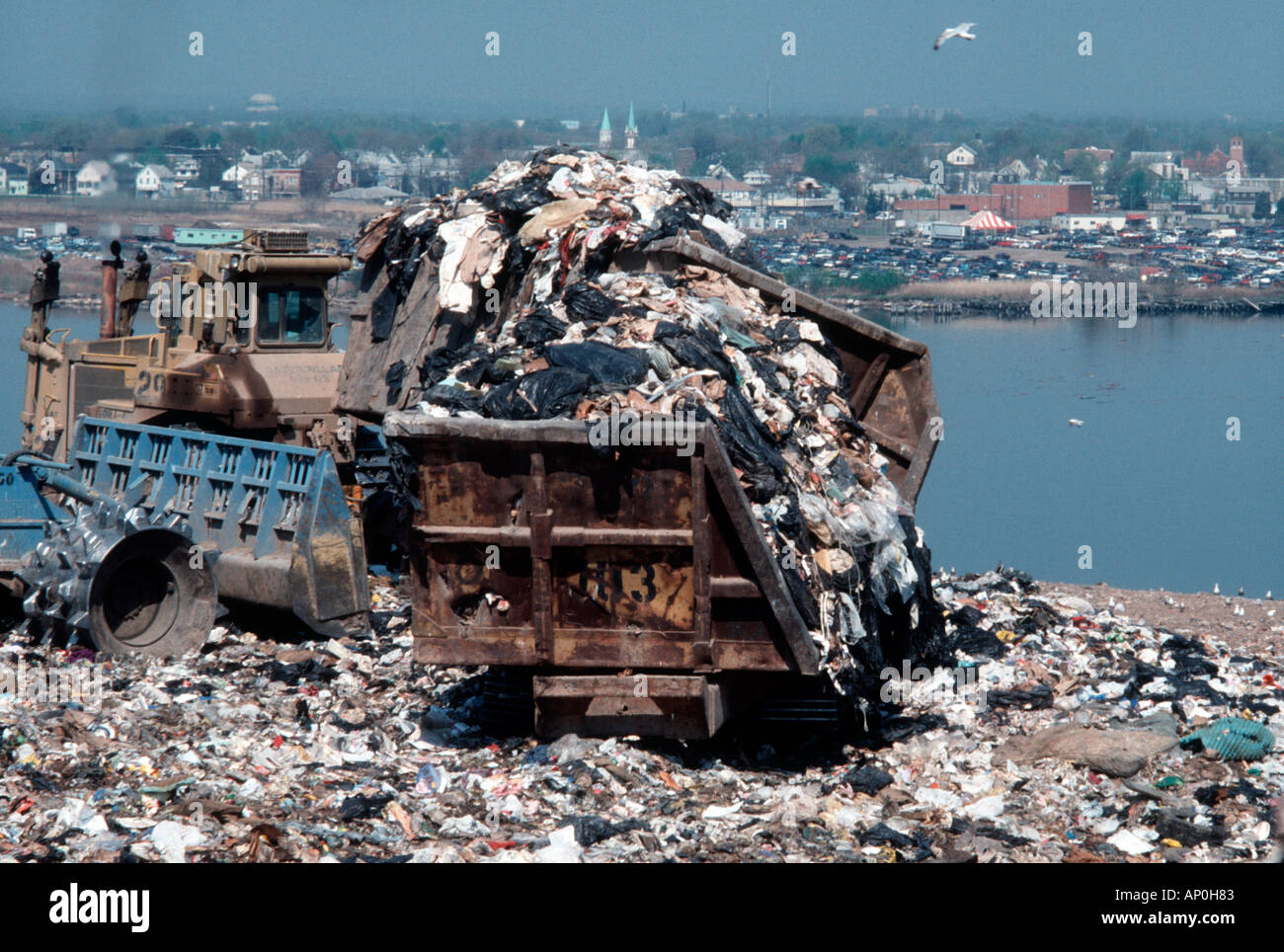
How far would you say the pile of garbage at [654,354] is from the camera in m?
6.60

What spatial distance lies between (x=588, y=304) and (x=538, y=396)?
1.15 m

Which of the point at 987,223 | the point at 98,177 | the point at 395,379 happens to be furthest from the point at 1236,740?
the point at 987,223

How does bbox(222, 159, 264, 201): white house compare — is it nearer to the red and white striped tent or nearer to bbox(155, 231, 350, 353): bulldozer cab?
bbox(155, 231, 350, 353): bulldozer cab

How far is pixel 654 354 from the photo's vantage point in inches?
271

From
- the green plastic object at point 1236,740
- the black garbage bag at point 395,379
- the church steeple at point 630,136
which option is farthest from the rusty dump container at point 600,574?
the church steeple at point 630,136

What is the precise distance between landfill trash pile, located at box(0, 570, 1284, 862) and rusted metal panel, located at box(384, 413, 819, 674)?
57 cm

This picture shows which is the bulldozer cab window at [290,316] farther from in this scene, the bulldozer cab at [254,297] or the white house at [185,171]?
the white house at [185,171]

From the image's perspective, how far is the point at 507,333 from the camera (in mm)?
7527

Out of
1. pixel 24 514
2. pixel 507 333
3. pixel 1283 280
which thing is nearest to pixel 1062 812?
pixel 507 333

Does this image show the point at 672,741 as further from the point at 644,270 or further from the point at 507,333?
the point at 644,270

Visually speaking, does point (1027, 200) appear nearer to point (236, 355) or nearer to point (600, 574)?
point (236, 355)

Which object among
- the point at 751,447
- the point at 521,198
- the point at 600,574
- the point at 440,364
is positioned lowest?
the point at 600,574
